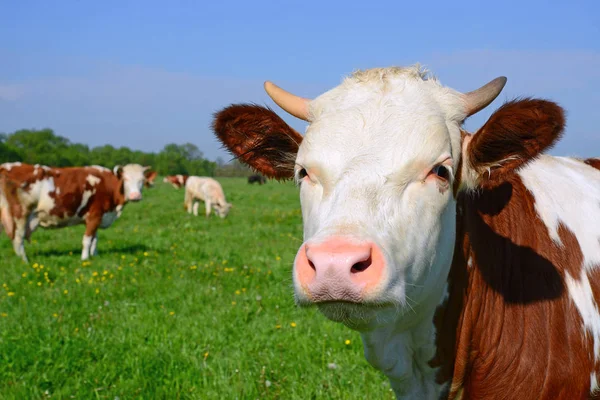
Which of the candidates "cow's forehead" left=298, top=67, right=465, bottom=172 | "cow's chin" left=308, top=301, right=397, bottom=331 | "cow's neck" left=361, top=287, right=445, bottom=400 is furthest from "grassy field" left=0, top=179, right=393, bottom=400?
"cow's forehead" left=298, top=67, right=465, bottom=172

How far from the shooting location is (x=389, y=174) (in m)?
2.74

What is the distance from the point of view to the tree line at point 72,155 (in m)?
82.9

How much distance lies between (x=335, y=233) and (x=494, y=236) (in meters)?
1.28

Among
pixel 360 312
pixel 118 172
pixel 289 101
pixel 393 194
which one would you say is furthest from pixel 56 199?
pixel 360 312

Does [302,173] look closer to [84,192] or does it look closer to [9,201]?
[9,201]

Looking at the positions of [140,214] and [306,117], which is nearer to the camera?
[306,117]

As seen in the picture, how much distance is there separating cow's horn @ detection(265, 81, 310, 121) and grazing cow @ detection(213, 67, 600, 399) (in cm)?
1

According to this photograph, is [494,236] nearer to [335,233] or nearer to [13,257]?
[335,233]

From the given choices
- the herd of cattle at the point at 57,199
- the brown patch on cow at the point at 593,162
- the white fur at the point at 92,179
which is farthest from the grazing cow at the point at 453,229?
the white fur at the point at 92,179

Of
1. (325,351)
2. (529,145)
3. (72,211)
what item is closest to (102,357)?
(325,351)

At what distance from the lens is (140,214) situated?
23.2 meters

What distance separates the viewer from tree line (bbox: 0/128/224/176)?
82938mm

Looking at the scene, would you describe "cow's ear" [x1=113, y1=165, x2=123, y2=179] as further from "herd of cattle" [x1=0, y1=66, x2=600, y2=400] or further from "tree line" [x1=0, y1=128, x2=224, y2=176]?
"tree line" [x1=0, y1=128, x2=224, y2=176]

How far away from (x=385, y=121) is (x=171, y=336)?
3948 mm
